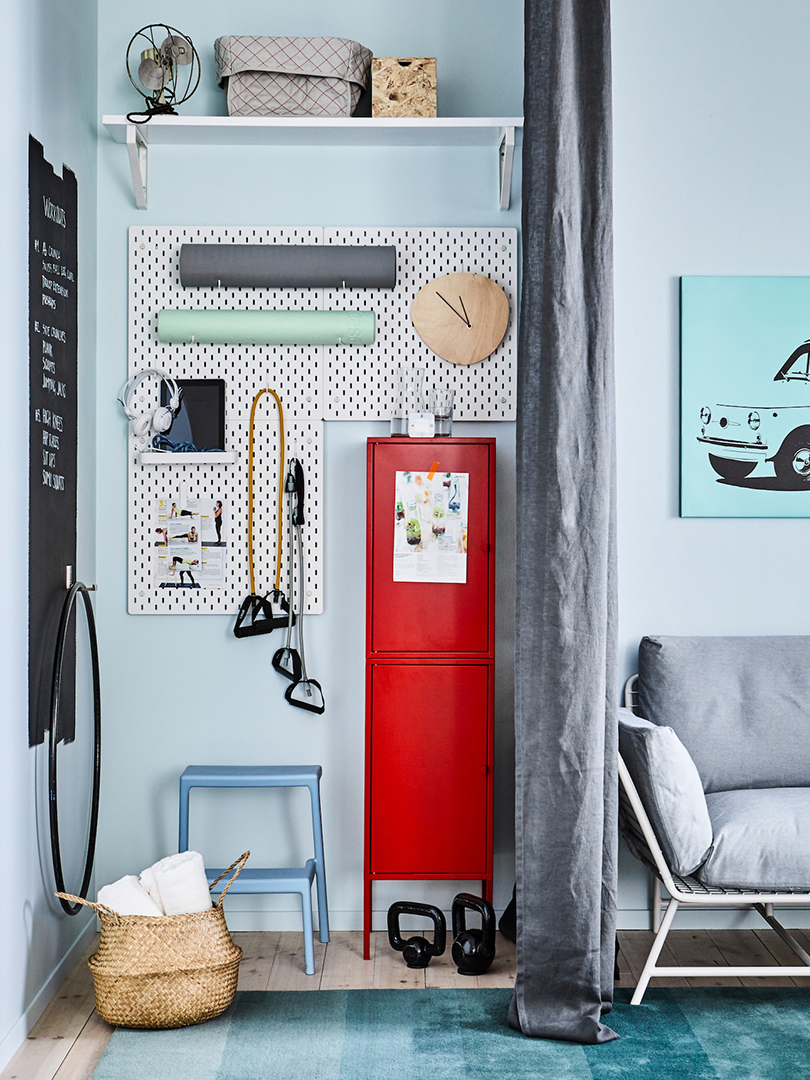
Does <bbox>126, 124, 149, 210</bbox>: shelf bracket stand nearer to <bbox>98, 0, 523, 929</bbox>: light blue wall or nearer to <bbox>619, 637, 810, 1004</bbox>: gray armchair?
<bbox>98, 0, 523, 929</bbox>: light blue wall

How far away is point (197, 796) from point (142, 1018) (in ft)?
2.67

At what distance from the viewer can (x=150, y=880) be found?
8.48 ft

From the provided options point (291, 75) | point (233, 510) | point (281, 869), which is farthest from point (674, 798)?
point (291, 75)

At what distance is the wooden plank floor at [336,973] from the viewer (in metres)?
2.38

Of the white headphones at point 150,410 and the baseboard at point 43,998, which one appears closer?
the baseboard at point 43,998

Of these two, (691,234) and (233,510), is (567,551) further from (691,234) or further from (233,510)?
(691,234)

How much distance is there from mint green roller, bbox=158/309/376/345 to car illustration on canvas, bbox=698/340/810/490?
1123 millimetres

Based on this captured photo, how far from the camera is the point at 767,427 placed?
313 cm

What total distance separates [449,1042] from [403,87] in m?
2.64

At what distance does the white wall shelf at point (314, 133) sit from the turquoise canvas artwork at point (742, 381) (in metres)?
0.73

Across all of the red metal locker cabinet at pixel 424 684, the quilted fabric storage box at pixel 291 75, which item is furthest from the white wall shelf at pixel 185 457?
the quilted fabric storage box at pixel 291 75

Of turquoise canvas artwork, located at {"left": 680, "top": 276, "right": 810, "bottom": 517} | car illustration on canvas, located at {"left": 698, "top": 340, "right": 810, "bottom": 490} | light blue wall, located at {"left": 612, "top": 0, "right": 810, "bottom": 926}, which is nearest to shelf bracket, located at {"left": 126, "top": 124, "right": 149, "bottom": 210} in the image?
light blue wall, located at {"left": 612, "top": 0, "right": 810, "bottom": 926}

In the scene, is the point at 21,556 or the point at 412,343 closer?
the point at 21,556

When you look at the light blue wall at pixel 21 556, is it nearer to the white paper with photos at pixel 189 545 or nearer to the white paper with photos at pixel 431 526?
the white paper with photos at pixel 189 545
